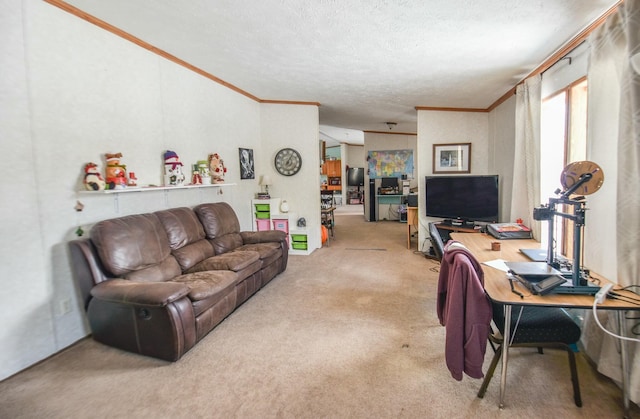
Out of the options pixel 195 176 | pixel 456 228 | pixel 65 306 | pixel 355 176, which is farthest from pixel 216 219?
pixel 355 176

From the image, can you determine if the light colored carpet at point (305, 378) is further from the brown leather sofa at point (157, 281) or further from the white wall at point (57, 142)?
the white wall at point (57, 142)

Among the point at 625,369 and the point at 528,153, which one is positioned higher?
the point at 528,153

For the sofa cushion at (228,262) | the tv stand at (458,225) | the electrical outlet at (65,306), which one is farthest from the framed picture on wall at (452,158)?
the electrical outlet at (65,306)

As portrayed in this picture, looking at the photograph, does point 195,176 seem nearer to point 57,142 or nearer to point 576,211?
point 57,142

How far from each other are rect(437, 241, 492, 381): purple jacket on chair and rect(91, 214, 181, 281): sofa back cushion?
7.56ft

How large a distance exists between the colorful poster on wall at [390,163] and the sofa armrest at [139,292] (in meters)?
7.41

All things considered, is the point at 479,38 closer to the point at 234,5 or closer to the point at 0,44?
the point at 234,5

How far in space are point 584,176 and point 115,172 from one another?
3319 millimetres

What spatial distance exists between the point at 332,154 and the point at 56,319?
41.4ft

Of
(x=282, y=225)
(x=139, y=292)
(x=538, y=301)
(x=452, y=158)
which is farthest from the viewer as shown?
(x=452, y=158)

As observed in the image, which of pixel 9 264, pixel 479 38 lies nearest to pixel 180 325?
pixel 9 264

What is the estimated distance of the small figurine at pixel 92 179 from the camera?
2.45m

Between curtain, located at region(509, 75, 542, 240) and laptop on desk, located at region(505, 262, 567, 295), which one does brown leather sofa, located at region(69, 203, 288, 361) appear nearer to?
laptop on desk, located at region(505, 262, 567, 295)

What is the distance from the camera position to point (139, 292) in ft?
7.00
